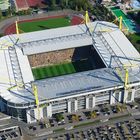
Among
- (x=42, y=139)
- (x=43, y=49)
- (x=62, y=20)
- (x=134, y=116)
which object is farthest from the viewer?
(x=62, y=20)

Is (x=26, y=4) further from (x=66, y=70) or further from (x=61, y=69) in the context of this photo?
(x=66, y=70)

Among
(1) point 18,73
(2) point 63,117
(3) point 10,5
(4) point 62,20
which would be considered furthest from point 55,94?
(3) point 10,5

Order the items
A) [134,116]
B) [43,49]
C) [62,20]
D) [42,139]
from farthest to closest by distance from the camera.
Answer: [62,20]
[43,49]
[134,116]
[42,139]

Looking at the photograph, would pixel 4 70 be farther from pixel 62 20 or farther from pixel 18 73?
pixel 62 20

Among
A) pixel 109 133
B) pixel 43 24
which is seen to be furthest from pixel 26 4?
pixel 109 133

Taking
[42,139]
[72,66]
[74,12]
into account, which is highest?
[74,12]

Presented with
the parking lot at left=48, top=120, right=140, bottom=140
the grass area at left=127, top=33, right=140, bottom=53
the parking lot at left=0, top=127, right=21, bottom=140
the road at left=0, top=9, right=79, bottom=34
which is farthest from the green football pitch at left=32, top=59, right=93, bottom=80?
the road at left=0, top=9, right=79, bottom=34

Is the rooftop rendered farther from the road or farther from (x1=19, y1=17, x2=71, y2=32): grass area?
the road

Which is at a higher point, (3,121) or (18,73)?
(18,73)

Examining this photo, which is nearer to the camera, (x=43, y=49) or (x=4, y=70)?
(x=4, y=70)
